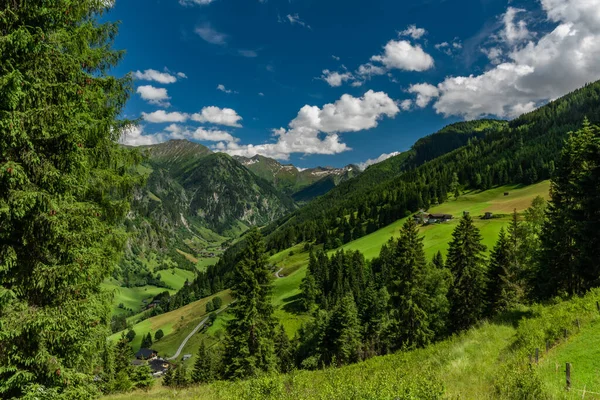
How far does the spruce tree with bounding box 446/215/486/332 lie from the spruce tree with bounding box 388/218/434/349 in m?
6.22

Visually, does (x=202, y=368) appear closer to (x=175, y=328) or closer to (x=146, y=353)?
(x=146, y=353)

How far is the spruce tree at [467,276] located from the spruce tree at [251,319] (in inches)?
943

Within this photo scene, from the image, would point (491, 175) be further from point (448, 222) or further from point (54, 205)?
point (54, 205)

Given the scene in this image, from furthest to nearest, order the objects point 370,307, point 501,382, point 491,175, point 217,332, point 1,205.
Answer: point 491,175 → point 217,332 → point 370,307 → point 501,382 → point 1,205

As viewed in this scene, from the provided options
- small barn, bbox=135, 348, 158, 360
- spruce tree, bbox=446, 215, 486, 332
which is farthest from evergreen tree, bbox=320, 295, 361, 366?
small barn, bbox=135, 348, 158, 360

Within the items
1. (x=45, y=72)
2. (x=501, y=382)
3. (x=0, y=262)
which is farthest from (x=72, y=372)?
(x=501, y=382)

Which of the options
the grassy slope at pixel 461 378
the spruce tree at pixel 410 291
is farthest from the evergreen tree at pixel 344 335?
the grassy slope at pixel 461 378

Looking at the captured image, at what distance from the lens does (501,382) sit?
946 cm

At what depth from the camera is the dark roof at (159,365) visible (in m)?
95.6

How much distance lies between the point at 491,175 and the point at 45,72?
212 metres

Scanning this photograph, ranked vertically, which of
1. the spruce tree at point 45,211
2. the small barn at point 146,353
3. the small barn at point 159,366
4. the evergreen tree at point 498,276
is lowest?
the small barn at point 159,366

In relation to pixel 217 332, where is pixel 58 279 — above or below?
above

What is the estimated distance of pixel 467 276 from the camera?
124 feet

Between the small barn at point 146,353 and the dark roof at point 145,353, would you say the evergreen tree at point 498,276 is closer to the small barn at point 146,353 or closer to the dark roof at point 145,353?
the small barn at point 146,353
